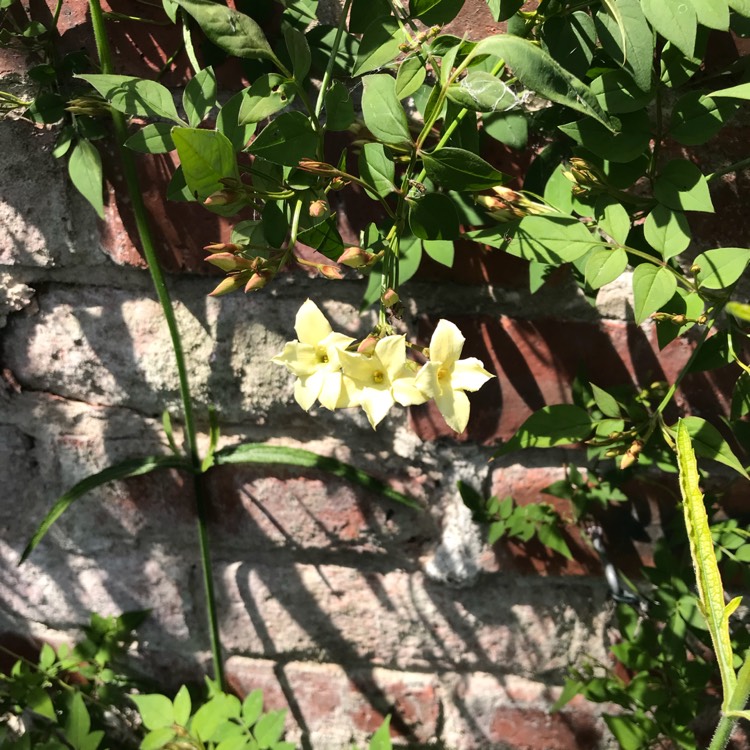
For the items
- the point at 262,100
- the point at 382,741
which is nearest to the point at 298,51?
the point at 262,100

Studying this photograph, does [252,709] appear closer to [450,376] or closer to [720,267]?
[450,376]

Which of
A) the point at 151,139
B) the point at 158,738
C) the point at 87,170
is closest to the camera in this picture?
the point at 151,139

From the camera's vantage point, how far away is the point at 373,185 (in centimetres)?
58

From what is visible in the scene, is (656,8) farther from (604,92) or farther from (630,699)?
(630,699)

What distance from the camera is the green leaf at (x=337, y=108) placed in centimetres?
54

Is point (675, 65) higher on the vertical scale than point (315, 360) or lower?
higher

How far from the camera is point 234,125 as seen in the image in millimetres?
549

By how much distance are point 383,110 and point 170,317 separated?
1.09ft

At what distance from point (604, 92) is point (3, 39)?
0.52 metres

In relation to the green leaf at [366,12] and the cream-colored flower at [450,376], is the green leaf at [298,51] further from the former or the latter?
the cream-colored flower at [450,376]

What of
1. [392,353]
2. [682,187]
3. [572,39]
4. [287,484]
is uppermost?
[572,39]

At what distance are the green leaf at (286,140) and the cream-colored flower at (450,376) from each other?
0.16m

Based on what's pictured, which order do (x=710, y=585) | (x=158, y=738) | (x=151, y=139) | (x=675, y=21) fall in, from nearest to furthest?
(x=710, y=585), (x=675, y=21), (x=151, y=139), (x=158, y=738)

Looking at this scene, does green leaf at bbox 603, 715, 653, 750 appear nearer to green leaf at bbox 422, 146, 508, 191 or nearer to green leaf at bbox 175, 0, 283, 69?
green leaf at bbox 422, 146, 508, 191
